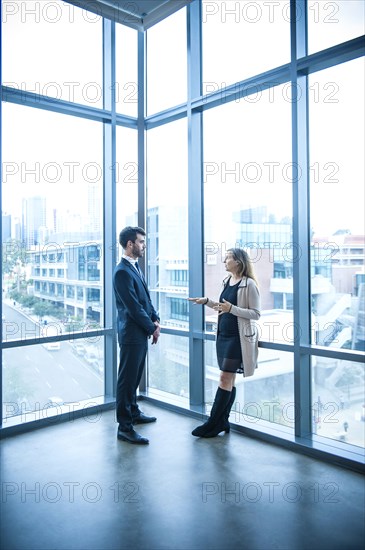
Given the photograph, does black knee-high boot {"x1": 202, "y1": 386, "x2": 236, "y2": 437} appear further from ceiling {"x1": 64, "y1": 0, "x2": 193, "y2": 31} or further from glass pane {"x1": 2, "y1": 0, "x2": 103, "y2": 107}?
glass pane {"x1": 2, "y1": 0, "x2": 103, "y2": 107}

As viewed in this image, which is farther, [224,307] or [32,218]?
[32,218]

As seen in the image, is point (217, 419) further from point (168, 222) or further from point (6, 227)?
point (6, 227)

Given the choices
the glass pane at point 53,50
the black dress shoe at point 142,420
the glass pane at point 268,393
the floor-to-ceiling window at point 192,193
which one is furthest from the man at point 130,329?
the glass pane at point 53,50

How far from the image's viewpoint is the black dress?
3549 mm

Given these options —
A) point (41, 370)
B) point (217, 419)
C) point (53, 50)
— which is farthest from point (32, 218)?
point (217, 419)

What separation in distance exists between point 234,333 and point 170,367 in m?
1.24

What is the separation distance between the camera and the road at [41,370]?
3.87 m

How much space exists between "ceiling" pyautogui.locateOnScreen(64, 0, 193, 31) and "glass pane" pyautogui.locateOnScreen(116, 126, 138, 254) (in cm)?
150

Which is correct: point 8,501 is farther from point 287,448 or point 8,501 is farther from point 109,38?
point 109,38

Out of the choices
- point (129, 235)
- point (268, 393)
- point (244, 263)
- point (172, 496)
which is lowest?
point (172, 496)

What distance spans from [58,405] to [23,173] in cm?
208

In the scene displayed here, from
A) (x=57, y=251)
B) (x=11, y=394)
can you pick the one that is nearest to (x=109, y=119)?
(x=57, y=251)

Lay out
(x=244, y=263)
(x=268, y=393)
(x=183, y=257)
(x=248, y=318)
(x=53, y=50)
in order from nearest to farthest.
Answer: (x=248, y=318) < (x=244, y=263) < (x=268, y=393) < (x=53, y=50) < (x=183, y=257)

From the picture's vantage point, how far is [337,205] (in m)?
3.31
